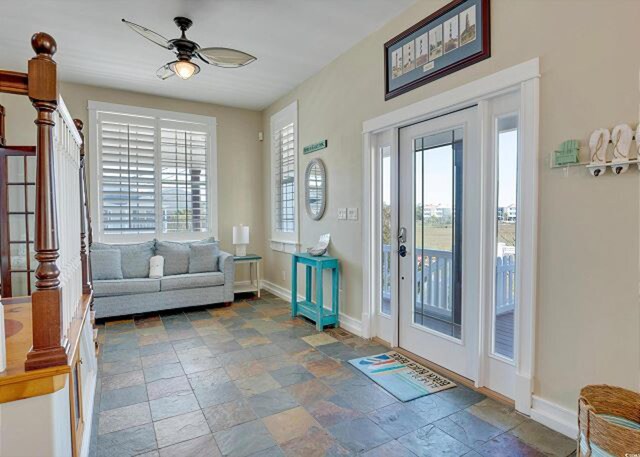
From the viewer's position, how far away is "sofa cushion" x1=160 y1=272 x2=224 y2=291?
457 cm

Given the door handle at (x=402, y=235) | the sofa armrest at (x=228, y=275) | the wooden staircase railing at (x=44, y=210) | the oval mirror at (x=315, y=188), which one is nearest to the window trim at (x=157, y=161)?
the sofa armrest at (x=228, y=275)

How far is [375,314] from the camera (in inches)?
141

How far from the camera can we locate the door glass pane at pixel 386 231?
344 centimetres

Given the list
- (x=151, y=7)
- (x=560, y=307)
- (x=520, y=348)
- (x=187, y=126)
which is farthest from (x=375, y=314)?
(x=187, y=126)

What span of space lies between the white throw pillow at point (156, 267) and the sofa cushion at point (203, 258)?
1.25 feet

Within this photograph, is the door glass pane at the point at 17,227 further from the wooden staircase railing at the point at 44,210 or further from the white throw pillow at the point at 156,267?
the wooden staircase railing at the point at 44,210

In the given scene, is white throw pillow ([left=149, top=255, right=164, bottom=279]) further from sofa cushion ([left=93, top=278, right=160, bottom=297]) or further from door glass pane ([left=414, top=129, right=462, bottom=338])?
door glass pane ([left=414, top=129, right=462, bottom=338])

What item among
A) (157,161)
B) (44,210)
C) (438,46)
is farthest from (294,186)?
(44,210)

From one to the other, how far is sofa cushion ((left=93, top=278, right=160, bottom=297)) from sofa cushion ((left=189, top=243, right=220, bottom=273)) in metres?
0.58

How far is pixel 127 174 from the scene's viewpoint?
16.5ft

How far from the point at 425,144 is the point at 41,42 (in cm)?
261

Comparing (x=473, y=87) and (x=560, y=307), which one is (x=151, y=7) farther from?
(x=560, y=307)

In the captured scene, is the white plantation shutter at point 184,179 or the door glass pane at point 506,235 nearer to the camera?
the door glass pane at point 506,235

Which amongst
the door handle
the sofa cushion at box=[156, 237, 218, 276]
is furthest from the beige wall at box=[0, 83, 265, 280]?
the door handle
